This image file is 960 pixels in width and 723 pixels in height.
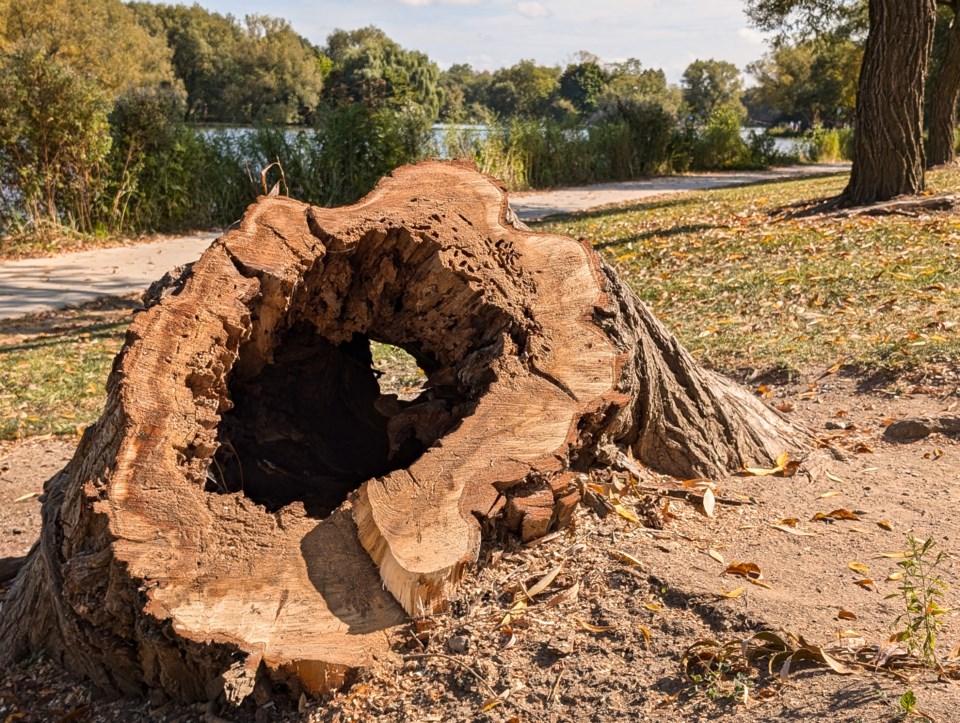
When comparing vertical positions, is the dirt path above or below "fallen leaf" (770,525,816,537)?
above

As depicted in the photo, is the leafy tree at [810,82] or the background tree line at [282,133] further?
the leafy tree at [810,82]

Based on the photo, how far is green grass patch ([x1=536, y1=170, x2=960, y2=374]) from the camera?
5980mm

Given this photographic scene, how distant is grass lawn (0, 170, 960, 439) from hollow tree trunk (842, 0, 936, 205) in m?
1.00

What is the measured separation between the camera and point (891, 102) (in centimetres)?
1060

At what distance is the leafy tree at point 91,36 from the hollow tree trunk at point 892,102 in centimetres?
2193

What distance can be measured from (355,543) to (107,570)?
71 cm

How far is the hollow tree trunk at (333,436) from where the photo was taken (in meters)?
2.57

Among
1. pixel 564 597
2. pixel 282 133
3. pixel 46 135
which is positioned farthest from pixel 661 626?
pixel 282 133

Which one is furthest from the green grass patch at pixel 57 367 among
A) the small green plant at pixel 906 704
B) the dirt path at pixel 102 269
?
the small green plant at pixel 906 704

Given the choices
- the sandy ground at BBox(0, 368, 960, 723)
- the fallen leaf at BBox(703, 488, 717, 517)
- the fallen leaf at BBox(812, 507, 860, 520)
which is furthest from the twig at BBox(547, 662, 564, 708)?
the fallen leaf at BBox(812, 507, 860, 520)

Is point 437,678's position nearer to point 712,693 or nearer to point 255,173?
point 712,693

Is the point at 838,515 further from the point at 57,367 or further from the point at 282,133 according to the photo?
the point at 282,133

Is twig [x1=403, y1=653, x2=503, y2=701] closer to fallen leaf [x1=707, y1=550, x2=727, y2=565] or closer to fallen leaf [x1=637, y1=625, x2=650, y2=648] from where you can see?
fallen leaf [x1=637, y1=625, x2=650, y2=648]

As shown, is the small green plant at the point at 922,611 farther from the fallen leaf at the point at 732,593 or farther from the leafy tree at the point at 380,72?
the leafy tree at the point at 380,72
